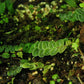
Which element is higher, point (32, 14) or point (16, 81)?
point (32, 14)

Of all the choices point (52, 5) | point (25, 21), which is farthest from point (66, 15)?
point (25, 21)

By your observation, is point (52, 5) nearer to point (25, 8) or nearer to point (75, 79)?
point (25, 8)

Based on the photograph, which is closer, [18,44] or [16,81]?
[16,81]

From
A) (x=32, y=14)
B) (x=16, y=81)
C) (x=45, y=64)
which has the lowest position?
(x=16, y=81)

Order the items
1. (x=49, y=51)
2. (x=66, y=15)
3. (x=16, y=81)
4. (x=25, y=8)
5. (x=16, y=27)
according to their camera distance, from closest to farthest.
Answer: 1. (x=49, y=51)
2. (x=16, y=81)
3. (x=66, y=15)
4. (x=16, y=27)
5. (x=25, y=8)

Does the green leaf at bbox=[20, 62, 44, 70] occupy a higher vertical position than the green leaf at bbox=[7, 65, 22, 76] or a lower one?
higher

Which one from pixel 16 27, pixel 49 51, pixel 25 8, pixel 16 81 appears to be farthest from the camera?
pixel 25 8

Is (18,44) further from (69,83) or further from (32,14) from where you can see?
(69,83)

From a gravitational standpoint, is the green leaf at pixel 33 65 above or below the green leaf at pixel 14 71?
above

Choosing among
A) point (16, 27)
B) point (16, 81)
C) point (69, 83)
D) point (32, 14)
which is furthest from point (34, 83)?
point (32, 14)
